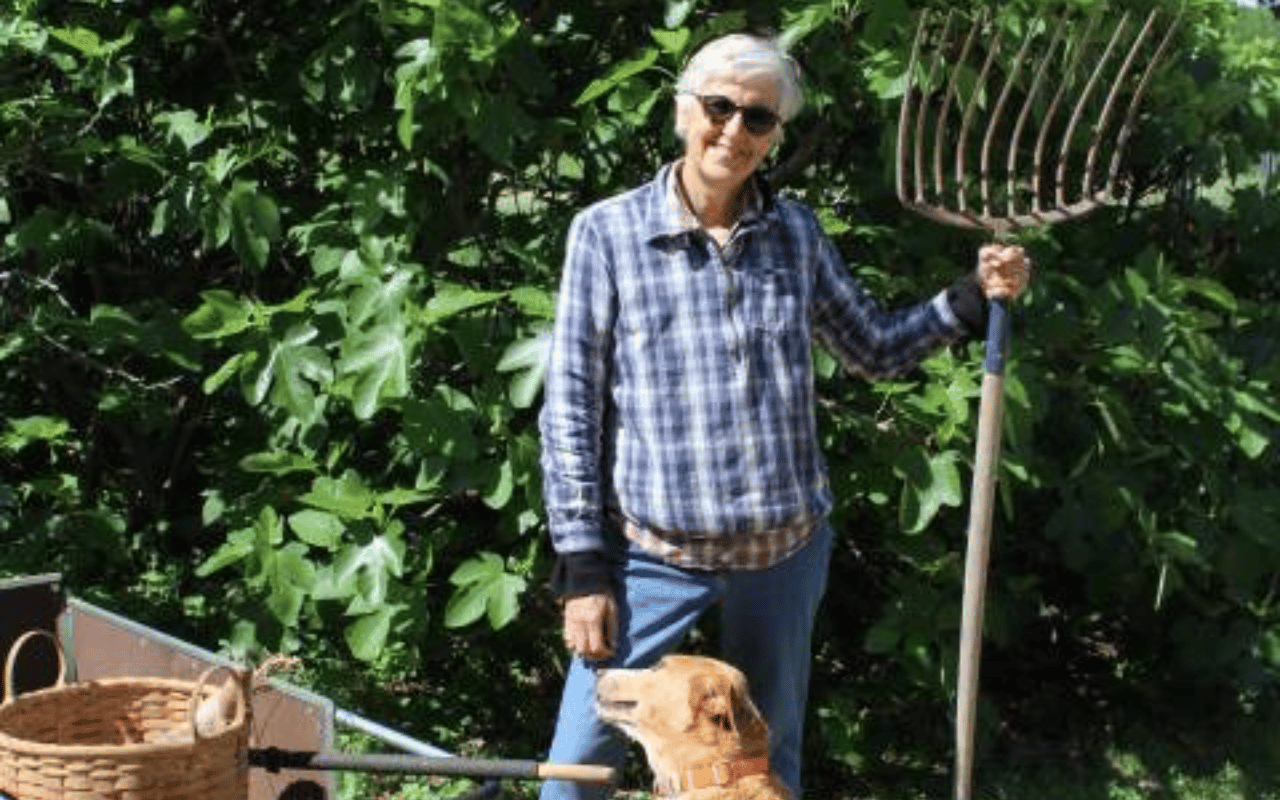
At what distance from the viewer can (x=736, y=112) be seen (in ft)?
9.68

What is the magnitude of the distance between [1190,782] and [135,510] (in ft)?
10.4

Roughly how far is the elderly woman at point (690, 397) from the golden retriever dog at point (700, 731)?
30cm

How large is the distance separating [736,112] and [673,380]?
451 mm

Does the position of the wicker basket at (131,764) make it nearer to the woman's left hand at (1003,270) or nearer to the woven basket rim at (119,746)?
the woven basket rim at (119,746)

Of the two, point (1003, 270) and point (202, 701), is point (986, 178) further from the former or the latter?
point (202, 701)

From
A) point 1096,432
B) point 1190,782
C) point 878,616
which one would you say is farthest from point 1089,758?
point 1096,432

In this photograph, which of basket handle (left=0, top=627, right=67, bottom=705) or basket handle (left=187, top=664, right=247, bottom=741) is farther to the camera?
basket handle (left=0, top=627, right=67, bottom=705)

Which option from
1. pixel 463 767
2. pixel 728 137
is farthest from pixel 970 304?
pixel 463 767

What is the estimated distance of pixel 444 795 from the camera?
4.56 metres

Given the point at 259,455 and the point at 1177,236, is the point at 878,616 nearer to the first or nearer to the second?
the point at 1177,236

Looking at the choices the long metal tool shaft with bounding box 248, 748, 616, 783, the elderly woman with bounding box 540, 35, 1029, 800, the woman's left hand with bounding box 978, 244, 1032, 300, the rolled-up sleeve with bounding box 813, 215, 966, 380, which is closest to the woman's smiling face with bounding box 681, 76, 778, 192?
the elderly woman with bounding box 540, 35, 1029, 800

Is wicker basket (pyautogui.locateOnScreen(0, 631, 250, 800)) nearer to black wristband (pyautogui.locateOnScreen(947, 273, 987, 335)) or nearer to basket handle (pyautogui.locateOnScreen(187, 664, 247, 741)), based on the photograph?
basket handle (pyautogui.locateOnScreen(187, 664, 247, 741))

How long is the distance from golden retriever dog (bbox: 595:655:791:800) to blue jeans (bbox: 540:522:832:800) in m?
0.29

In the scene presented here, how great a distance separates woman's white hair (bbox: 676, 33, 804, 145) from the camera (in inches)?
116
